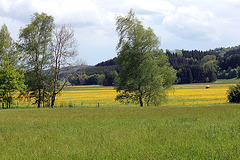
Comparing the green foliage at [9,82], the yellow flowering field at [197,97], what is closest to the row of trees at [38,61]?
the green foliage at [9,82]

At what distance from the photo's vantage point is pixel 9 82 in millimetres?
37031

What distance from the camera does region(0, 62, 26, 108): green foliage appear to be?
121 ft

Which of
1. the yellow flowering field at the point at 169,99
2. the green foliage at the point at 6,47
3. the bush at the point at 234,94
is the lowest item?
the yellow flowering field at the point at 169,99

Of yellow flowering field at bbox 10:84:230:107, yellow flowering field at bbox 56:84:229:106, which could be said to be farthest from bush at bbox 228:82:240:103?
yellow flowering field at bbox 56:84:229:106

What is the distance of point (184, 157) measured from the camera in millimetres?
7023

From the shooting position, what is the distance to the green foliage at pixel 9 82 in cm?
3696

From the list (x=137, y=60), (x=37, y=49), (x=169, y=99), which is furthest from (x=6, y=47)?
(x=169, y=99)

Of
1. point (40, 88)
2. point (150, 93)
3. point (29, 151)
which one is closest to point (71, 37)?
point (40, 88)

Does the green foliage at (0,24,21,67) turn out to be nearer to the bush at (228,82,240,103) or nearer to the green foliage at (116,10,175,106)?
the green foliage at (116,10,175,106)

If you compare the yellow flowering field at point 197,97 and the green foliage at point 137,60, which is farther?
the yellow flowering field at point 197,97

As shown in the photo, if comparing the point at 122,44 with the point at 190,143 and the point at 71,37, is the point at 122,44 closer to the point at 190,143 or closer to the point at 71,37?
the point at 71,37

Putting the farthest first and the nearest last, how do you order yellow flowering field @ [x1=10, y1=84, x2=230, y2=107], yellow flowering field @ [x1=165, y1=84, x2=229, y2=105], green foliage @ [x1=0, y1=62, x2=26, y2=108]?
1. yellow flowering field @ [x1=165, y1=84, x2=229, y2=105]
2. yellow flowering field @ [x1=10, y1=84, x2=230, y2=107]
3. green foliage @ [x1=0, y1=62, x2=26, y2=108]

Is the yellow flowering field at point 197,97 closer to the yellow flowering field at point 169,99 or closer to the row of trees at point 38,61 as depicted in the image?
the yellow flowering field at point 169,99

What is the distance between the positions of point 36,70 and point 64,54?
5.43m
